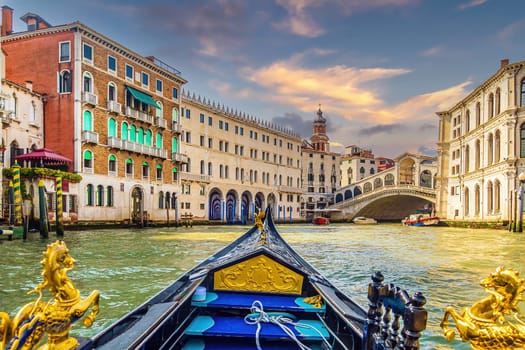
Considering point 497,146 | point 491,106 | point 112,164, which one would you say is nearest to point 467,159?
point 491,106

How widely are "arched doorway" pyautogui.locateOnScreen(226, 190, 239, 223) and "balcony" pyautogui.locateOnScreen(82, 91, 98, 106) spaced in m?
10.1

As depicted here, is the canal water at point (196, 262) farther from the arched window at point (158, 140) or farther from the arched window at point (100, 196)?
the arched window at point (158, 140)

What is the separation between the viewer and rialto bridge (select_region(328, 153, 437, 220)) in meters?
23.0

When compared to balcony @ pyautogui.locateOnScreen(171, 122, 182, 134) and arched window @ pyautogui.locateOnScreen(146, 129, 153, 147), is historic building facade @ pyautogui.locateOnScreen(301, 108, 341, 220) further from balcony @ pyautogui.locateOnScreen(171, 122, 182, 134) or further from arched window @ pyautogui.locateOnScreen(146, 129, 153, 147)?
arched window @ pyautogui.locateOnScreen(146, 129, 153, 147)

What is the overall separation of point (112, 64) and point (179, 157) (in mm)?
5004

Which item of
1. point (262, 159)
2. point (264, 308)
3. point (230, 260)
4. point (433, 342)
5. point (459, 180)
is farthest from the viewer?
point (262, 159)

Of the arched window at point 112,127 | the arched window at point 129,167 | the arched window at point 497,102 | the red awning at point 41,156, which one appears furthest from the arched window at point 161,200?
the arched window at point 497,102

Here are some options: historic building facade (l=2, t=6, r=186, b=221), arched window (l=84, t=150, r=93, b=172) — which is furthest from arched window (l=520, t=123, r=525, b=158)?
arched window (l=84, t=150, r=93, b=172)

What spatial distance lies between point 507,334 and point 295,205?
86.2ft

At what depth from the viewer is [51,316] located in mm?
980

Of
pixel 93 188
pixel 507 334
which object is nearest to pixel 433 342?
pixel 507 334

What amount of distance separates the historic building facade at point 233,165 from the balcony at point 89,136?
5.47 meters

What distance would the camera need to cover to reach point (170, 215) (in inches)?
664

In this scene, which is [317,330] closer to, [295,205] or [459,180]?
[459,180]
